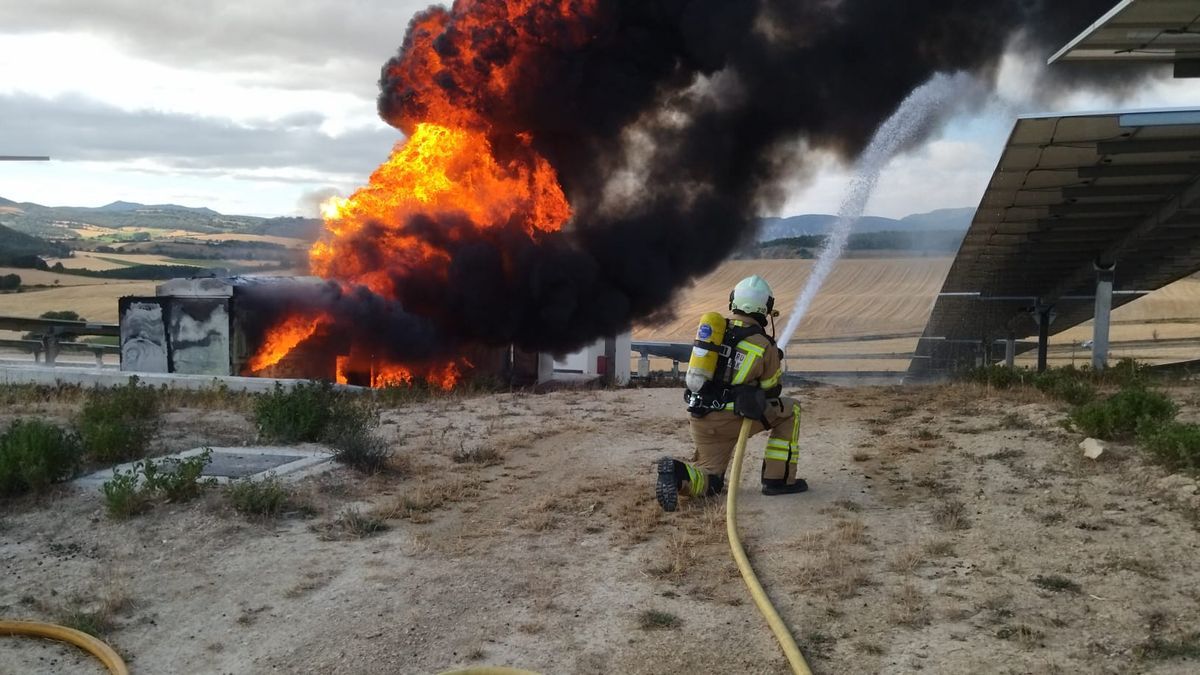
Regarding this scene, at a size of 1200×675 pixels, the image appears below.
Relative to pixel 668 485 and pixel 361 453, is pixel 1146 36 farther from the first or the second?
pixel 361 453

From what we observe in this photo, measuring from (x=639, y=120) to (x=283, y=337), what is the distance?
8440 millimetres

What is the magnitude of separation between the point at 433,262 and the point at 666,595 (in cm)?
1554

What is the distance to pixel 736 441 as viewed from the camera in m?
7.62

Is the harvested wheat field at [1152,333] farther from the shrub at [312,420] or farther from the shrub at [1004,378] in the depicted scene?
the shrub at [312,420]

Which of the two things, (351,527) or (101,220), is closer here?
(351,527)

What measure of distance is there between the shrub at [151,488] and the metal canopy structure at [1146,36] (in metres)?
7.67

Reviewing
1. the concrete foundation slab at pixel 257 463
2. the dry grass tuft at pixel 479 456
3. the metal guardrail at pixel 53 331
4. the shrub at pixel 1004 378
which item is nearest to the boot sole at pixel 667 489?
the dry grass tuft at pixel 479 456

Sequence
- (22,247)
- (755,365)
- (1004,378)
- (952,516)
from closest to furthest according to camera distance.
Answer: (952,516)
(755,365)
(1004,378)
(22,247)

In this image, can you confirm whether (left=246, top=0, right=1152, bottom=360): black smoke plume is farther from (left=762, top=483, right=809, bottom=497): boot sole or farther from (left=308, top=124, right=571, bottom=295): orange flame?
(left=762, top=483, right=809, bottom=497): boot sole

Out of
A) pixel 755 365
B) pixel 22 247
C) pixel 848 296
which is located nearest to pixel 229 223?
pixel 22 247

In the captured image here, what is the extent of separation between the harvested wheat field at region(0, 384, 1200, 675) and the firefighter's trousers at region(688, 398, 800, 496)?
9.3 inches

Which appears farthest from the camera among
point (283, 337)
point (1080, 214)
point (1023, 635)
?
point (283, 337)

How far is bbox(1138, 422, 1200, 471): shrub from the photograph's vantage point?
644cm

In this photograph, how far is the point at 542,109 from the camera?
→ 1870 centimetres
